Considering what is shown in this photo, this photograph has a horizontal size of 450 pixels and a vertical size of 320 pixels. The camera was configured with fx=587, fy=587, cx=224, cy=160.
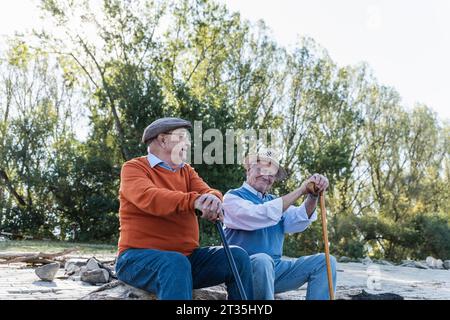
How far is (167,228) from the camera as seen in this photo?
334cm

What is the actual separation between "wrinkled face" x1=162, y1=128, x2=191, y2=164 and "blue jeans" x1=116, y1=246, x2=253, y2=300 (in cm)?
58

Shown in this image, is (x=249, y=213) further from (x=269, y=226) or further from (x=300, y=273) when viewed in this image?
(x=300, y=273)

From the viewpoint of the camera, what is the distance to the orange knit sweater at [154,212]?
3174 millimetres

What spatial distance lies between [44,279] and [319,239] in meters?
15.2

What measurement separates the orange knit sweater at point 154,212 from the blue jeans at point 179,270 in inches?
3.4

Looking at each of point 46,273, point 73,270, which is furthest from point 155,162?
point 73,270

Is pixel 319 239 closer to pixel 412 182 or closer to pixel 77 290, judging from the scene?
pixel 412 182

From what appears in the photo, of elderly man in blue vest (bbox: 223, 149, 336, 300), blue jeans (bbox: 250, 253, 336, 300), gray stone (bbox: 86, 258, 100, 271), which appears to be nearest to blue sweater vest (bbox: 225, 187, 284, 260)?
elderly man in blue vest (bbox: 223, 149, 336, 300)

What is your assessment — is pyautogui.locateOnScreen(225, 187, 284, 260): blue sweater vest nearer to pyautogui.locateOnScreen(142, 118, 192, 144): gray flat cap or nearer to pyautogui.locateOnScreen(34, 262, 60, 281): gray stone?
pyautogui.locateOnScreen(142, 118, 192, 144): gray flat cap

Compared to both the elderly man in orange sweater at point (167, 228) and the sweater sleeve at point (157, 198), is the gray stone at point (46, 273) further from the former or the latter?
the sweater sleeve at point (157, 198)

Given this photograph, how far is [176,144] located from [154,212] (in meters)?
0.55

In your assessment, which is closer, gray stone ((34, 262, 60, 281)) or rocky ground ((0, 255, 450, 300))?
rocky ground ((0, 255, 450, 300))

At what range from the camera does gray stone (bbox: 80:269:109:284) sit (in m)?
5.92
